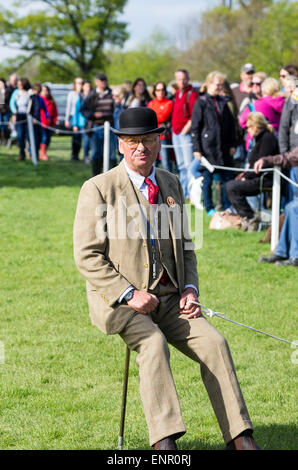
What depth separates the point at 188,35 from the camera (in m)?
65.5

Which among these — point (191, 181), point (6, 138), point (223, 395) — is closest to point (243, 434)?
point (223, 395)

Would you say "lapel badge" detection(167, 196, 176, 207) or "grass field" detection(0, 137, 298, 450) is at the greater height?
"lapel badge" detection(167, 196, 176, 207)

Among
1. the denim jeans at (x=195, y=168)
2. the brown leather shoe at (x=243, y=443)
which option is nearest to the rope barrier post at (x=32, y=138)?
the denim jeans at (x=195, y=168)

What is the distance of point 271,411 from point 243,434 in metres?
1.12

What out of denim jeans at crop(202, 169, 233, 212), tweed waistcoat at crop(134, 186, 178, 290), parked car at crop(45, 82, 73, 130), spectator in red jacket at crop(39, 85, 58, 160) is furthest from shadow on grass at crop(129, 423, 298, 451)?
parked car at crop(45, 82, 73, 130)

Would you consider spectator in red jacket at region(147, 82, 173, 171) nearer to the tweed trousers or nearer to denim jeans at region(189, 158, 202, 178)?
denim jeans at region(189, 158, 202, 178)

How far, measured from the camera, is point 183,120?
13.4m

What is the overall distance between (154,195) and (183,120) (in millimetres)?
9186

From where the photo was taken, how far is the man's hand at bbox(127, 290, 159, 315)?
411 cm

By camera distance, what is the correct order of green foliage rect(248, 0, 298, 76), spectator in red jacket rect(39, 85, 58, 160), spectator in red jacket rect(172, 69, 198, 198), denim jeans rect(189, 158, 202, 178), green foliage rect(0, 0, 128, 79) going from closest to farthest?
denim jeans rect(189, 158, 202, 178), spectator in red jacket rect(172, 69, 198, 198), spectator in red jacket rect(39, 85, 58, 160), green foliage rect(248, 0, 298, 76), green foliage rect(0, 0, 128, 79)

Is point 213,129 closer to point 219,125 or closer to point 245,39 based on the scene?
point 219,125

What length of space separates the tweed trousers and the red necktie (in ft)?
0.29

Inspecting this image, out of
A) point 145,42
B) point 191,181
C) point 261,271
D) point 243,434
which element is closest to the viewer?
point 243,434
